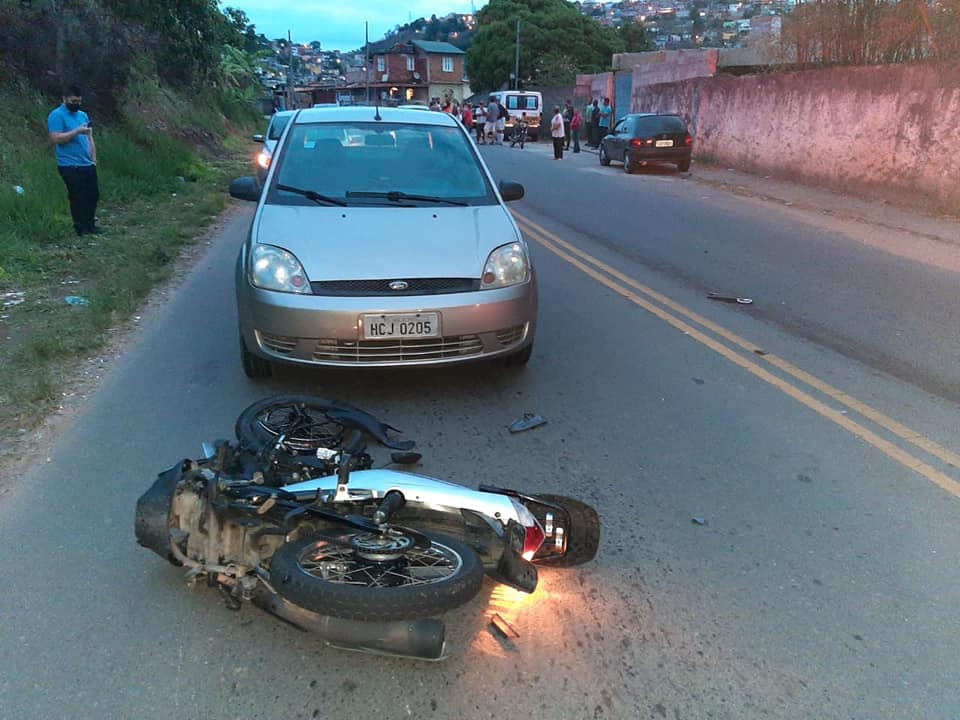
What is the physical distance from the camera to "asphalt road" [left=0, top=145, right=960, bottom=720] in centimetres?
265

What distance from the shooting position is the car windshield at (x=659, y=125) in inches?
830

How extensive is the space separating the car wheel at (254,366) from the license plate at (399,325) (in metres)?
0.88

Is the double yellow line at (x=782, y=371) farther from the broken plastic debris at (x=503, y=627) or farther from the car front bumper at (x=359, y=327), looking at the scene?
the broken plastic debris at (x=503, y=627)

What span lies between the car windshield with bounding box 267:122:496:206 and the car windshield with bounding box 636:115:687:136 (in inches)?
625

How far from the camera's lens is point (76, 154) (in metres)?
9.70

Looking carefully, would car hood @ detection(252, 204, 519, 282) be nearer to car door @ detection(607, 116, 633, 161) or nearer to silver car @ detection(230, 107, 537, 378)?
silver car @ detection(230, 107, 537, 378)

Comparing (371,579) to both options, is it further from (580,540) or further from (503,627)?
(580,540)

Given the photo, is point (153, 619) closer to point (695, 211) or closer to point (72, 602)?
point (72, 602)

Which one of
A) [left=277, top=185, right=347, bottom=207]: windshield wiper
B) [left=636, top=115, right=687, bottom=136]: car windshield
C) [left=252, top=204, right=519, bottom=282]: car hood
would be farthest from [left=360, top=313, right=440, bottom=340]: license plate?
[left=636, top=115, right=687, bottom=136]: car windshield

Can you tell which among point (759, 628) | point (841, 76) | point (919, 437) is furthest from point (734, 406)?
point (841, 76)

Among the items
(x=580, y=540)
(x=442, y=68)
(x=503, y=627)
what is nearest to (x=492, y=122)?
(x=580, y=540)

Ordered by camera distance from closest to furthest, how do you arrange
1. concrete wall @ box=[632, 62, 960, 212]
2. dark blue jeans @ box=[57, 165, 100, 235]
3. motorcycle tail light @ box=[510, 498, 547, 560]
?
motorcycle tail light @ box=[510, 498, 547, 560] → dark blue jeans @ box=[57, 165, 100, 235] → concrete wall @ box=[632, 62, 960, 212]

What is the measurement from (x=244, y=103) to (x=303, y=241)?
35708mm

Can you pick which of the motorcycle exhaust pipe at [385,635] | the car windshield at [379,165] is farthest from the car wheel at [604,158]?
the motorcycle exhaust pipe at [385,635]
